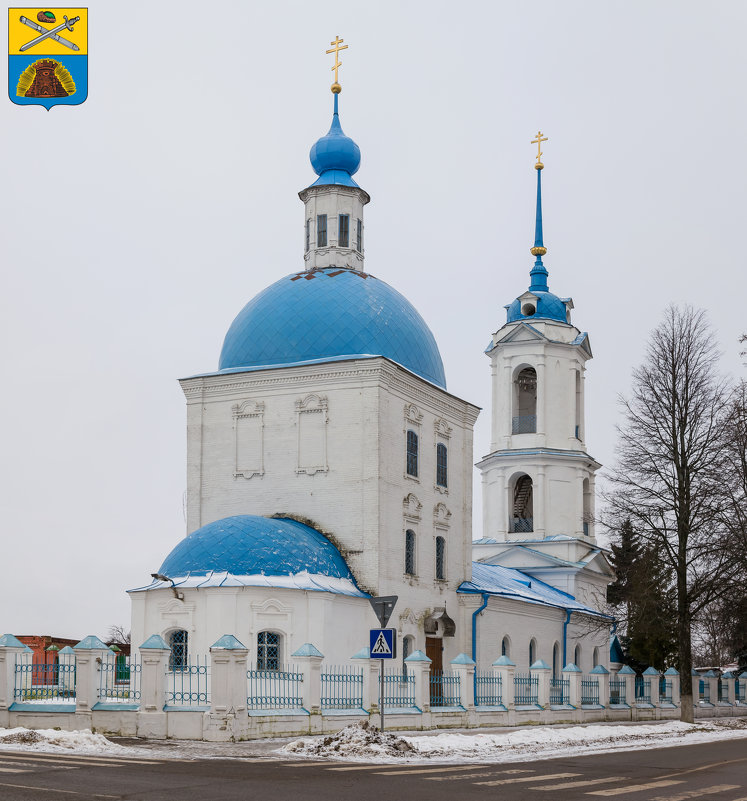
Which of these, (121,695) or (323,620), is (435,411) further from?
(121,695)

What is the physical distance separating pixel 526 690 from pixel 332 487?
21.6ft

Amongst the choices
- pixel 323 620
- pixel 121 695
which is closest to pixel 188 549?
Answer: pixel 323 620

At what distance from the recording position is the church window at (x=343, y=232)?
102 feet

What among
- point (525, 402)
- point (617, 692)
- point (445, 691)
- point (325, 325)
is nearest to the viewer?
point (445, 691)

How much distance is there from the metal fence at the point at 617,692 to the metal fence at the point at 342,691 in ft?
43.8

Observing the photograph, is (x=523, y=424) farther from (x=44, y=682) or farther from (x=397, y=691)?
(x=44, y=682)

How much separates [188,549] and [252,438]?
183 inches

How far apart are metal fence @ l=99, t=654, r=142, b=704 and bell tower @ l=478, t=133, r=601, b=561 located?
2279 centimetres

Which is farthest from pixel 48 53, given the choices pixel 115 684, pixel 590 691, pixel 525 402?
pixel 525 402

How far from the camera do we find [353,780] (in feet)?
38.0

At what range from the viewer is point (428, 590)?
28.8 metres

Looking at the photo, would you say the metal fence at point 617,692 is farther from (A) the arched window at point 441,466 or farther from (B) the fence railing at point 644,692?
(A) the arched window at point 441,466

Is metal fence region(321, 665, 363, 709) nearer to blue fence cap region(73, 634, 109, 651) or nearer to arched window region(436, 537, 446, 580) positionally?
blue fence cap region(73, 634, 109, 651)

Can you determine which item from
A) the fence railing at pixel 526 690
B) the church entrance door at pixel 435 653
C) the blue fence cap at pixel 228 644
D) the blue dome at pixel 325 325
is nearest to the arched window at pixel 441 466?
the blue dome at pixel 325 325
